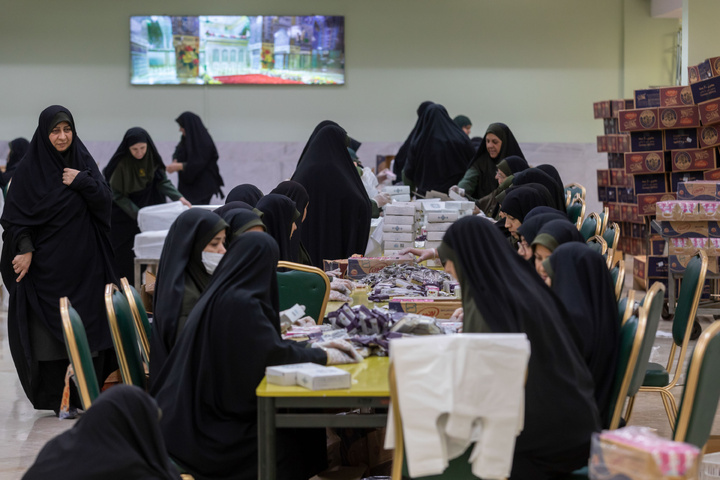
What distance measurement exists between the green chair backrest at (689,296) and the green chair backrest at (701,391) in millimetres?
1474

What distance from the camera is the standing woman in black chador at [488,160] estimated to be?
786cm

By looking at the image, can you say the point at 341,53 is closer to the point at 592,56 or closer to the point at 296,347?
the point at 592,56

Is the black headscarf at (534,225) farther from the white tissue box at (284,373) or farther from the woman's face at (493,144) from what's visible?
the woman's face at (493,144)

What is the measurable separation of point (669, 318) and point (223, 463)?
5.72 m

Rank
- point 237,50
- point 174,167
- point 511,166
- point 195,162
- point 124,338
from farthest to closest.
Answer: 1. point 237,50
2. point 195,162
3. point 174,167
4. point 511,166
5. point 124,338

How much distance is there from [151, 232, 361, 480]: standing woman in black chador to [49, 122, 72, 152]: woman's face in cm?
250

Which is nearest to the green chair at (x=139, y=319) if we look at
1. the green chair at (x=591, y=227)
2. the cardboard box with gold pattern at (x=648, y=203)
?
the green chair at (x=591, y=227)

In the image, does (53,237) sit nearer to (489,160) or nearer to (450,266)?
(450,266)

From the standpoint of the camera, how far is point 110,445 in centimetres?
224

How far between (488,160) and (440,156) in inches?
36.8

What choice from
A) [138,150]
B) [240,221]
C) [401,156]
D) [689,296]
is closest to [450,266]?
[240,221]

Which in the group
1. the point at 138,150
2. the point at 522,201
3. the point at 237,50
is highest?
the point at 237,50

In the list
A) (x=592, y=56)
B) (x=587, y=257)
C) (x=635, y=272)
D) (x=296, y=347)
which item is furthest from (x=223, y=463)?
(x=592, y=56)

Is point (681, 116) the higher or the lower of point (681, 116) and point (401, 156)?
the higher
